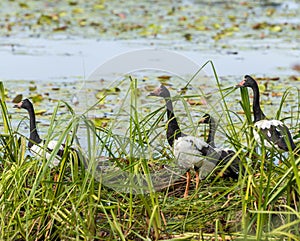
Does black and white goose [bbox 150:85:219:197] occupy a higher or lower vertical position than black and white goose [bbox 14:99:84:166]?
higher

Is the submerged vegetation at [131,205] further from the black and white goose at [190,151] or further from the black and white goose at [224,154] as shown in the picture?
the black and white goose at [190,151]

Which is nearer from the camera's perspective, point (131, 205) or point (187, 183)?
point (131, 205)

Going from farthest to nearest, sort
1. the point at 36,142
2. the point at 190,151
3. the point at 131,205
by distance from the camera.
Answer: the point at 36,142
the point at 190,151
the point at 131,205

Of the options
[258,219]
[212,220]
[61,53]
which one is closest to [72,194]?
[212,220]

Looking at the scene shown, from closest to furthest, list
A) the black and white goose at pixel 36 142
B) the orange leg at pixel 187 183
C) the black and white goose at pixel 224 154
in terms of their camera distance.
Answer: the orange leg at pixel 187 183 → the black and white goose at pixel 224 154 → the black and white goose at pixel 36 142

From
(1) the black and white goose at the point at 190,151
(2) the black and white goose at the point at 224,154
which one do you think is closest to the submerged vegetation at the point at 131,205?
(2) the black and white goose at the point at 224,154

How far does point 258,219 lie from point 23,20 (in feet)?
42.4

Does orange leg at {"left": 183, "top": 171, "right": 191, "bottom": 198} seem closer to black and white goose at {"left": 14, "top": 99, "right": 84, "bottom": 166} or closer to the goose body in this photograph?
the goose body

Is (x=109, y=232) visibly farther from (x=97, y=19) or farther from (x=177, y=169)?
(x=97, y=19)

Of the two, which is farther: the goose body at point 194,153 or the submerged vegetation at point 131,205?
the goose body at point 194,153

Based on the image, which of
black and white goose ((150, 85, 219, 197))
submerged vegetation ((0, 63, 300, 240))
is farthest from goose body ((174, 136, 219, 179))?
submerged vegetation ((0, 63, 300, 240))

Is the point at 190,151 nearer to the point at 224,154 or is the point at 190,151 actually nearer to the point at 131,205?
the point at 224,154

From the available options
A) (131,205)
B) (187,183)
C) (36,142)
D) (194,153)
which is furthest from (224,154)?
(36,142)

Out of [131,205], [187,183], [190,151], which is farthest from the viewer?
[190,151]
